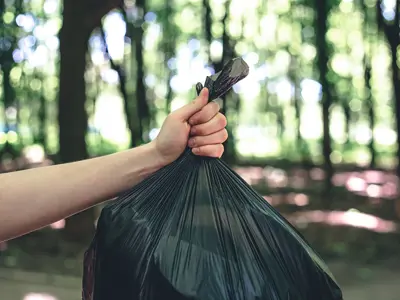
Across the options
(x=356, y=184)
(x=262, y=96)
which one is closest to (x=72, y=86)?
(x=262, y=96)

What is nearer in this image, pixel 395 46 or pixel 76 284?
pixel 76 284

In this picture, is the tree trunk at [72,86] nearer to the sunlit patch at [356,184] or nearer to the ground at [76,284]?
the ground at [76,284]

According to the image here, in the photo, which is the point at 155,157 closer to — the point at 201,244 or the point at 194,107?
the point at 194,107

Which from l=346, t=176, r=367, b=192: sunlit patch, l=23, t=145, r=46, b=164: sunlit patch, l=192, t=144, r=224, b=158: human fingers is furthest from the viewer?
l=346, t=176, r=367, b=192: sunlit patch

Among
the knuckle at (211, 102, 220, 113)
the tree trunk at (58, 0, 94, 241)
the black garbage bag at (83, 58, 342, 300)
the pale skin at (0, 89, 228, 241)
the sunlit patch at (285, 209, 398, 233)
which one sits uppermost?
the tree trunk at (58, 0, 94, 241)

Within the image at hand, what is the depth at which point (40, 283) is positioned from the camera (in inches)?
223

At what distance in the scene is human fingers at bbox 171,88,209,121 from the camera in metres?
1.27

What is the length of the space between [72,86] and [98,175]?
5.50 metres

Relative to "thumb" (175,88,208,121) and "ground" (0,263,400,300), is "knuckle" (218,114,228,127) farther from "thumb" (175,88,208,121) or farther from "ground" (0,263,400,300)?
"ground" (0,263,400,300)

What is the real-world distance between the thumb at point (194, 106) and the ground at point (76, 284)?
432 cm

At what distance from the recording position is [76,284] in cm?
568

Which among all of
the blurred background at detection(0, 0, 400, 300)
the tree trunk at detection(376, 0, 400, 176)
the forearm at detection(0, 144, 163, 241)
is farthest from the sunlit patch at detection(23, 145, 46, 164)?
the forearm at detection(0, 144, 163, 241)

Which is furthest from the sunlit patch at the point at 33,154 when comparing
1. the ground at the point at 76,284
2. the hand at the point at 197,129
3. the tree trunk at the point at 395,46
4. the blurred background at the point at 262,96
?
the hand at the point at 197,129

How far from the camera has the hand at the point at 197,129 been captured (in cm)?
127
